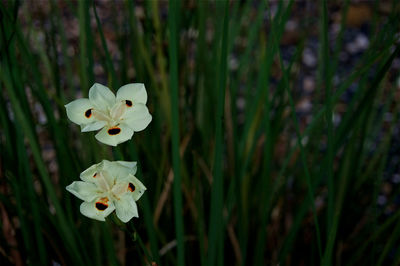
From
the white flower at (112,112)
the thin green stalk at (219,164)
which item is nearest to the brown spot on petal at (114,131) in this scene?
the white flower at (112,112)

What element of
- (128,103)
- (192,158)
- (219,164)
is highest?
(128,103)

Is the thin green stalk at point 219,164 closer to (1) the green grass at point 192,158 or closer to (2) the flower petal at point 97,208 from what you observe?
(1) the green grass at point 192,158

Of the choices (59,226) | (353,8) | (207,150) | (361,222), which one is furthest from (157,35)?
(353,8)

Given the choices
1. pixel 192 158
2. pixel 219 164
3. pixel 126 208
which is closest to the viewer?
pixel 126 208

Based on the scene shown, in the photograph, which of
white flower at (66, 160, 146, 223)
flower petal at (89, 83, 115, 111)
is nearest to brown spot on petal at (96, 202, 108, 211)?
white flower at (66, 160, 146, 223)

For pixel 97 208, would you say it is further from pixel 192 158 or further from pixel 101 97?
pixel 192 158

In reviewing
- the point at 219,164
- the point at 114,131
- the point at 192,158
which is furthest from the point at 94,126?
the point at 192,158
